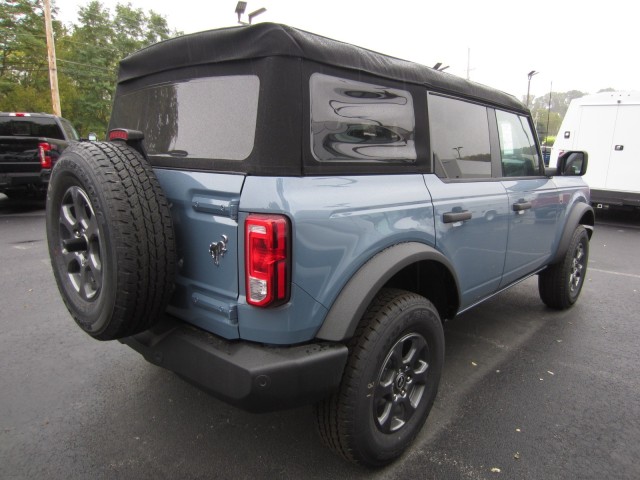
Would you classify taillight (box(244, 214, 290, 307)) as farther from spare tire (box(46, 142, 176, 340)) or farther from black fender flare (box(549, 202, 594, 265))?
black fender flare (box(549, 202, 594, 265))

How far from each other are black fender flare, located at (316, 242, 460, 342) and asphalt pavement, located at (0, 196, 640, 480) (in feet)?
2.72

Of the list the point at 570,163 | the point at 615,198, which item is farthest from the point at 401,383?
the point at 615,198

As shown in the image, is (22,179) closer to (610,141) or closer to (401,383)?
(401,383)

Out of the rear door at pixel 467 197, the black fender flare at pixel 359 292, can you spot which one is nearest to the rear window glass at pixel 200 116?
the black fender flare at pixel 359 292

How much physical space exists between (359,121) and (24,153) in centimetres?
953

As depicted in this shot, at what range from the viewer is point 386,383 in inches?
85.6

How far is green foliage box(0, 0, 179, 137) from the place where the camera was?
23703 mm

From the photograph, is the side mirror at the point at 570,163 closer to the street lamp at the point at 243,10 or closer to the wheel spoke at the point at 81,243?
the street lamp at the point at 243,10

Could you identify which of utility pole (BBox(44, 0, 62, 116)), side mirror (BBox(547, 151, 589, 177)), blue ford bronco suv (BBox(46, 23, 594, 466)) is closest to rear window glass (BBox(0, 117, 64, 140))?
blue ford bronco suv (BBox(46, 23, 594, 466))

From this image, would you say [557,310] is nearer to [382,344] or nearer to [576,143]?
[382,344]

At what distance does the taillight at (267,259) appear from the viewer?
1700 mm

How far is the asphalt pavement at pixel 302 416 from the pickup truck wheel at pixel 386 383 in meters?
0.20

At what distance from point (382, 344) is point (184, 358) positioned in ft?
2.91

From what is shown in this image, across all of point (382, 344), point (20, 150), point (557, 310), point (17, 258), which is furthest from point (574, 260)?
point (20, 150)
